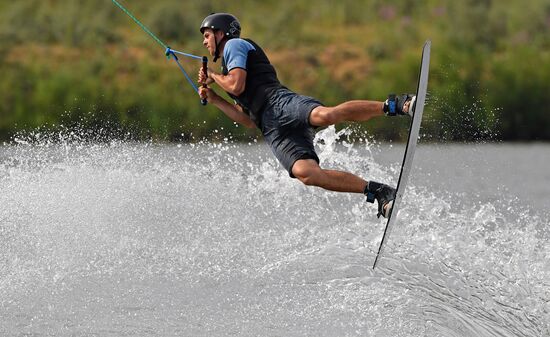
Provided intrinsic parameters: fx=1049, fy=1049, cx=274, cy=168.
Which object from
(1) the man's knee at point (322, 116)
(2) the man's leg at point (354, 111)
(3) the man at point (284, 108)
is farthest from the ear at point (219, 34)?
(2) the man's leg at point (354, 111)

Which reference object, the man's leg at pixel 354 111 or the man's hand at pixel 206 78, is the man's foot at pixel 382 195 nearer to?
the man's leg at pixel 354 111

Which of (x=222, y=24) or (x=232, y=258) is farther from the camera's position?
(x=232, y=258)

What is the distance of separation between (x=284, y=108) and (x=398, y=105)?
38.8 inches

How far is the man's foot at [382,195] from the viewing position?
7.90m

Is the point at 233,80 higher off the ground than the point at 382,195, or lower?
higher

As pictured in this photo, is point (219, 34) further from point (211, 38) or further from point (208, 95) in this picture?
point (208, 95)

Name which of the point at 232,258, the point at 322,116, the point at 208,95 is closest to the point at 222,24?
the point at 208,95

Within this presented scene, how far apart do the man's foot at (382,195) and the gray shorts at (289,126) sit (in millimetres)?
520

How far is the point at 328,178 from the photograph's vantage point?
805 cm

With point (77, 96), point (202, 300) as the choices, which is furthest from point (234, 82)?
point (77, 96)

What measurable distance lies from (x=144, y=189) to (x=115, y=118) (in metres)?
14.9

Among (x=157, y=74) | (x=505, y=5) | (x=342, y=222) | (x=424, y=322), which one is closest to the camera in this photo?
(x=424, y=322)

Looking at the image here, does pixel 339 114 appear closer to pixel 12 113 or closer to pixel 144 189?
pixel 144 189

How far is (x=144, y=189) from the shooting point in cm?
1049
